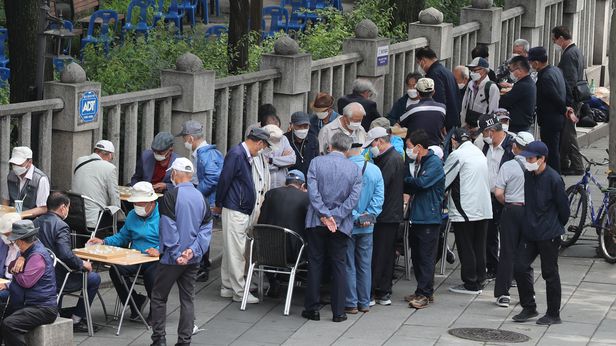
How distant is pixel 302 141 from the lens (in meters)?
16.8

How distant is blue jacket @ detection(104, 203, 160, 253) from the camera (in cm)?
1424

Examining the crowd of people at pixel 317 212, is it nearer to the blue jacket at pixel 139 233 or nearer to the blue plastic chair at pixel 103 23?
the blue jacket at pixel 139 233

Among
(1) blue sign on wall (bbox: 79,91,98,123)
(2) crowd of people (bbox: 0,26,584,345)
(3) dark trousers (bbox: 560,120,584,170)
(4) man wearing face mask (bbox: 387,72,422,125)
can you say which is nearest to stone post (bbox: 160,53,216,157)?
(2) crowd of people (bbox: 0,26,584,345)

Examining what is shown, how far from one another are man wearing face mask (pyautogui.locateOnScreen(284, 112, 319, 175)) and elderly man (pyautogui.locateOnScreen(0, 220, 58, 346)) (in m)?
4.38

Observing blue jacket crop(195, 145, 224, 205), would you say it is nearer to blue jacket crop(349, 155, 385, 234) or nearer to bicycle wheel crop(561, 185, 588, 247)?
blue jacket crop(349, 155, 385, 234)

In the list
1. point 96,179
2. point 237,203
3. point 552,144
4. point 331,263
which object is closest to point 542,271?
point 331,263

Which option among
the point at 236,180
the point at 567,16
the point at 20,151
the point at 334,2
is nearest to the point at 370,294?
the point at 236,180

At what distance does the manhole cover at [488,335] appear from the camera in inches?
562

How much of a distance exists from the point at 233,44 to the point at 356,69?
207 centimetres

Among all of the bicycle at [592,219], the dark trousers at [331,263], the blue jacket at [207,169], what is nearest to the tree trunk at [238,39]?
the blue jacket at [207,169]

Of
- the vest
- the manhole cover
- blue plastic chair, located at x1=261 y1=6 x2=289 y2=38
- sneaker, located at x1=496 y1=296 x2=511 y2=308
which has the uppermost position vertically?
blue plastic chair, located at x1=261 y1=6 x2=289 y2=38

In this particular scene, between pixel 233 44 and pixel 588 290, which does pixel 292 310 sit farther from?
pixel 233 44

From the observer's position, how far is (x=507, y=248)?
15148 mm

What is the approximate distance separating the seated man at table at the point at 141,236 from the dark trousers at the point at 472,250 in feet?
11.3
